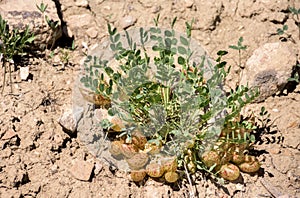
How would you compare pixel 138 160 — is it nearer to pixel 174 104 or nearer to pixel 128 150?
pixel 128 150

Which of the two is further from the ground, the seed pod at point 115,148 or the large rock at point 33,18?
the large rock at point 33,18

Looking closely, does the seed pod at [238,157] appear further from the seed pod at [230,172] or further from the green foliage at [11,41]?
the green foliage at [11,41]

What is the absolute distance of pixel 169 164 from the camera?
305 centimetres

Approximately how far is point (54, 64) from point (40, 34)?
24 cm

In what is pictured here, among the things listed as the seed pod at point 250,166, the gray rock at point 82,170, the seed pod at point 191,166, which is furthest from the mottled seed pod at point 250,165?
the gray rock at point 82,170

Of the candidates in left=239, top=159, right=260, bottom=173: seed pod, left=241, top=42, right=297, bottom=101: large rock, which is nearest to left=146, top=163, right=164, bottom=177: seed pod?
left=239, top=159, right=260, bottom=173: seed pod

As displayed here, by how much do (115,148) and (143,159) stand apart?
0.63 ft

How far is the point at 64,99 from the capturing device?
3.46 meters

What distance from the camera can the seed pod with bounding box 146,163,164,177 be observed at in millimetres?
3061

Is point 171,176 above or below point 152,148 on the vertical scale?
below

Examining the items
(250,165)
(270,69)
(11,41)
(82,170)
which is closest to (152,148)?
(82,170)

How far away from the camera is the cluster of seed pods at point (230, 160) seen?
310cm

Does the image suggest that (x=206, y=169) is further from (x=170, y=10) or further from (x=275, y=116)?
(x=170, y=10)

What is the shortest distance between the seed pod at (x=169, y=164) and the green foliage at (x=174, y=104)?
4 centimetres
